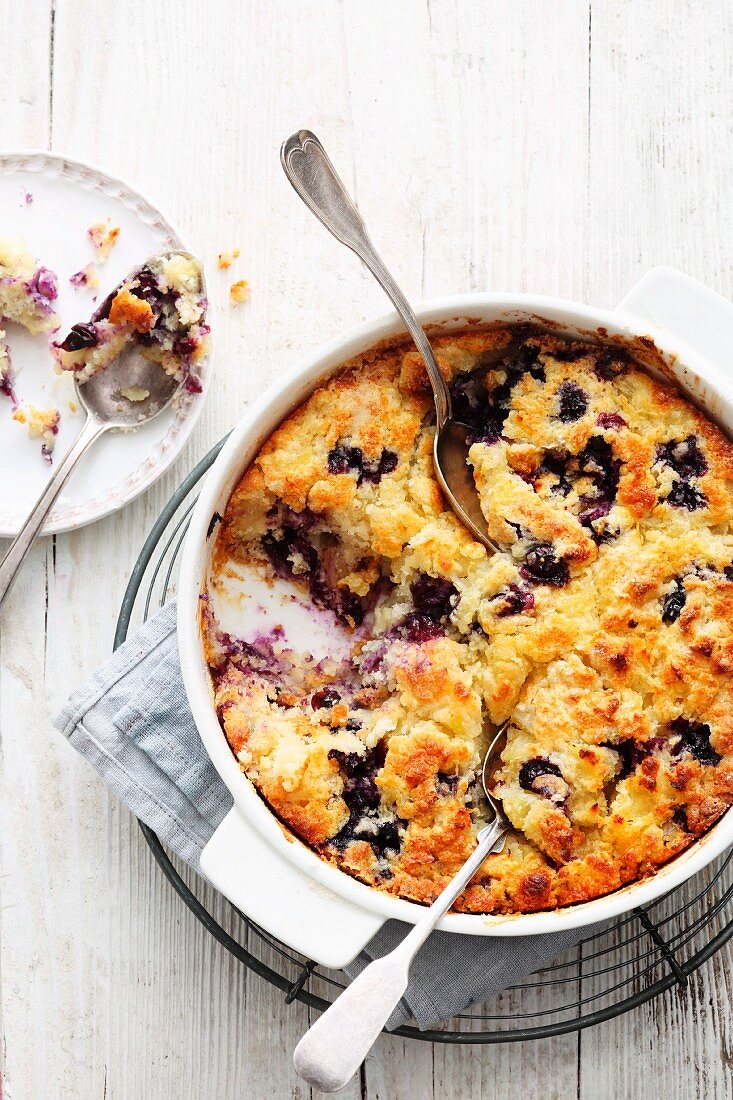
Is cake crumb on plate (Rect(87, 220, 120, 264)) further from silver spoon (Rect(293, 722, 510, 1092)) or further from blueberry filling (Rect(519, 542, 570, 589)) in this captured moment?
silver spoon (Rect(293, 722, 510, 1092))

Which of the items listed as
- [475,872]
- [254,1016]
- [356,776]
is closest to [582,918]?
[475,872]

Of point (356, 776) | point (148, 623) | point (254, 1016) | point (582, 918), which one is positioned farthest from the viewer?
point (254, 1016)

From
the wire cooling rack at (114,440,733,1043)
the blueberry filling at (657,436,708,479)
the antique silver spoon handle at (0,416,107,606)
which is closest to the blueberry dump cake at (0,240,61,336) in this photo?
the antique silver spoon handle at (0,416,107,606)

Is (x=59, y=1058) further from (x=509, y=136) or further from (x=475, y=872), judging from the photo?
(x=509, y=136)

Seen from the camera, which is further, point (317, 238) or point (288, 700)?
point (317, 238)

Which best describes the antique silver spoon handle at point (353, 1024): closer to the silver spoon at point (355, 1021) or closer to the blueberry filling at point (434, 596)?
the silver spoon at point (355, 1021)
